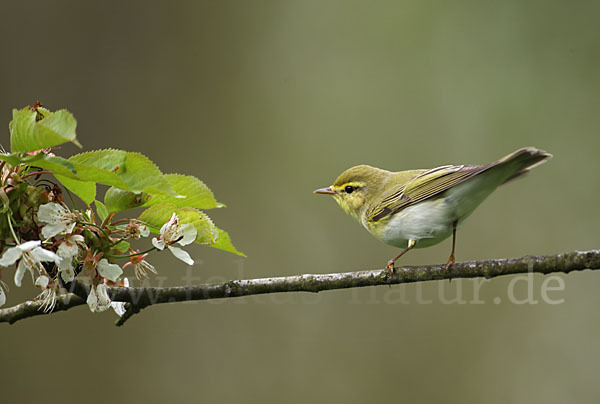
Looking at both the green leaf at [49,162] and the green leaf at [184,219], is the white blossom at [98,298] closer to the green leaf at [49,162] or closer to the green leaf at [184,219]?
the green leaf at [184,219]

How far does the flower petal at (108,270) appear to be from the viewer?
2.06 m

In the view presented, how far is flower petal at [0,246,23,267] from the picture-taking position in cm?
178

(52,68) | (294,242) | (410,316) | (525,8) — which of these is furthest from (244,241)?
(525,8)

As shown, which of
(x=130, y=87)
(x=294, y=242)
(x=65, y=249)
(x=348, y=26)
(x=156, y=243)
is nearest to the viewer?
(x=65, y=249)

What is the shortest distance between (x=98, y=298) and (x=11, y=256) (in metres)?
0.41

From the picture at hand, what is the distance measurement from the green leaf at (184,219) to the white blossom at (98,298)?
0.98 feet

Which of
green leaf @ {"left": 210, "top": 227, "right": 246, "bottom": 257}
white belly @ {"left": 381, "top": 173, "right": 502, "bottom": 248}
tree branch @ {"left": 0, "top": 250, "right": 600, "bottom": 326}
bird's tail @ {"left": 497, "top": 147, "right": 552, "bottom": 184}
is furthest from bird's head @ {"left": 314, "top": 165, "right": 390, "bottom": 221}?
green leaf @ {"left": 210, "top": 227, "right": 246, "bottom": 257}

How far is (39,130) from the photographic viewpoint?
163 centimetres

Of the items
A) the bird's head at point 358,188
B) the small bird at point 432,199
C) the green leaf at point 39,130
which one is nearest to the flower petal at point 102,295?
the green leaf at point 39,130

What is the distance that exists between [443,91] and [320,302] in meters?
3.51

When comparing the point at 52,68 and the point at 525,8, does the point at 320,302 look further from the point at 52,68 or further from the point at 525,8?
the point at 525,8

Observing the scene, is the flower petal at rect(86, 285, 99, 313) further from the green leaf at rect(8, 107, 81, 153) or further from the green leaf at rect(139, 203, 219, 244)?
the green leaf at rect(8, 107, 81, 153)

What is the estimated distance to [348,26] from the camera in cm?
892

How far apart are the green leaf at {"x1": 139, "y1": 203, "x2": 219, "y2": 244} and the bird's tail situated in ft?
4.98
